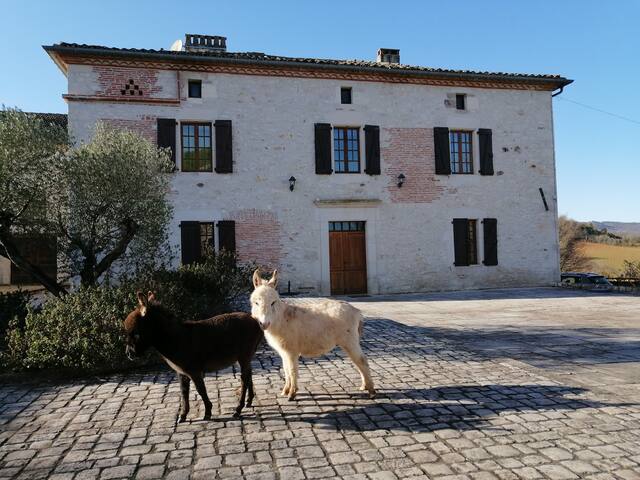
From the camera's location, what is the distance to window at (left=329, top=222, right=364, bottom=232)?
1578 cm

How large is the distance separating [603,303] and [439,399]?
10.5 meters

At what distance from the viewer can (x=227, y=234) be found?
14.6 metres

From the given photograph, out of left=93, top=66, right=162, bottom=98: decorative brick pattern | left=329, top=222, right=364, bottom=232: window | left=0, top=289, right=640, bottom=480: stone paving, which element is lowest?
left=0, top=289, right=640, bottom=480: stone paving

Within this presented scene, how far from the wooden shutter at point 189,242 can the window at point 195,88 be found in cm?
427

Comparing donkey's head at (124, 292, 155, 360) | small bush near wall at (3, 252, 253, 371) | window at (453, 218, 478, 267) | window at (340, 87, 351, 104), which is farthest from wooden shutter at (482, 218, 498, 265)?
donkey's head at (124, 292, 155, 360)

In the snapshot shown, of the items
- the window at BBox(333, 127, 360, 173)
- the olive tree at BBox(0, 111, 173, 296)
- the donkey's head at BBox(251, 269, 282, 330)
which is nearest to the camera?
the donkey's head at BBox(251, 269, 282, 330)

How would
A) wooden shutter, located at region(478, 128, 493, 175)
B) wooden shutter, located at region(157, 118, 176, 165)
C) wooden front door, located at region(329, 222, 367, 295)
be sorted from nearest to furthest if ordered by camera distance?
wooden shutter, located at region(157, 118, 176, 165) < wooden front door, located at region(329, 222, 367, 295) < wooden shutter, located at region(478, 128, 493, 175)

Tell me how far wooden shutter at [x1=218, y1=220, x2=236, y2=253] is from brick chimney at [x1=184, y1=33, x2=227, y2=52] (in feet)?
20.5

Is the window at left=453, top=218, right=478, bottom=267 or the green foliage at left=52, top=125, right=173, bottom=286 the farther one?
the window at left=453, top=218, right=478, bottom=267

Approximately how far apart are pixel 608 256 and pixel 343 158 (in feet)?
83.8

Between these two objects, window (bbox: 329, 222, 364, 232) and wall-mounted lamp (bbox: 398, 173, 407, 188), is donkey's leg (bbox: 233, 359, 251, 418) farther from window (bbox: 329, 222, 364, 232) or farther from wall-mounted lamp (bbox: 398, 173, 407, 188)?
wall-mounted lamp (bbox: 398, 173, 407, 188)

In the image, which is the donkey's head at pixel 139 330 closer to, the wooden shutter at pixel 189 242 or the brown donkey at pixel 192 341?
the brown donkey at pixel 192 341

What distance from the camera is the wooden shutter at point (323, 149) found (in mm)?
15422

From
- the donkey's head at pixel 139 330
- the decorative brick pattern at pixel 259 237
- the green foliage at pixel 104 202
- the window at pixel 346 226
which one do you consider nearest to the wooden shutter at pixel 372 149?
the window at pixel 346 226
